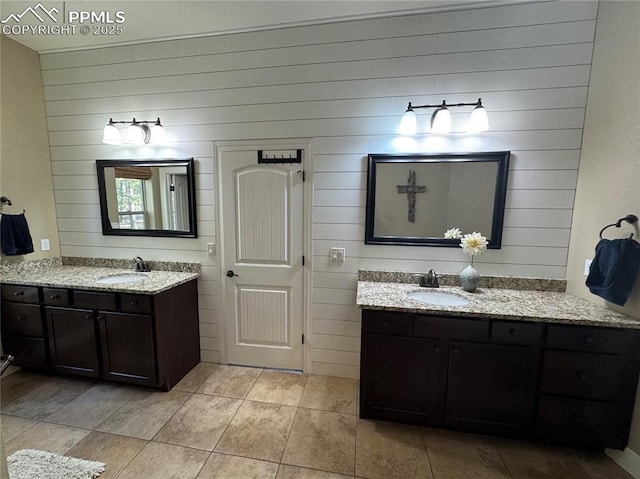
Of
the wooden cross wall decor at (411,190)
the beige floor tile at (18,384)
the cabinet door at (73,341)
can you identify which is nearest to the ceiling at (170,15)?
the wooden cross wall decor at (411,190)

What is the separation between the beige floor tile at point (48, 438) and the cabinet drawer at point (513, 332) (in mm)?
2797

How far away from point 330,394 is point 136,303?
171 cm

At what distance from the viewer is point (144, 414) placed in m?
2.21

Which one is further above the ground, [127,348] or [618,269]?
[618,269]

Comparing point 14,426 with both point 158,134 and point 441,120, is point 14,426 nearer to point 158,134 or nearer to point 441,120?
point 158,134

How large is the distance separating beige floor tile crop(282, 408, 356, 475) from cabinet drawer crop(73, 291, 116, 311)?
169cm

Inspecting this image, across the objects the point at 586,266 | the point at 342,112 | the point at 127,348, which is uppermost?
the point at 342,112

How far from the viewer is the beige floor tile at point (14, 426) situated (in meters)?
A: 2.01

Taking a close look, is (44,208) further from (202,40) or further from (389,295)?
(389,295)

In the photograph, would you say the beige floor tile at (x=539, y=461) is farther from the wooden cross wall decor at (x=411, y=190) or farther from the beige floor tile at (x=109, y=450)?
the beige floor tile at (x=109, y=450)

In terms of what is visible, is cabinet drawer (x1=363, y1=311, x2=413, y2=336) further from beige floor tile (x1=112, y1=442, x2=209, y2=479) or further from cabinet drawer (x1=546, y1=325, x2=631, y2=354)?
beige floor tile (x1=112, y1=442, x2=209, y2=479)

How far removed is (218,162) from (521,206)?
2.51 meters

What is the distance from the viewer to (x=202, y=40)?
256cm

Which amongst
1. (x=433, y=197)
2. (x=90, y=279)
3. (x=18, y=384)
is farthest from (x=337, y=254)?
(x=18, y=384)
